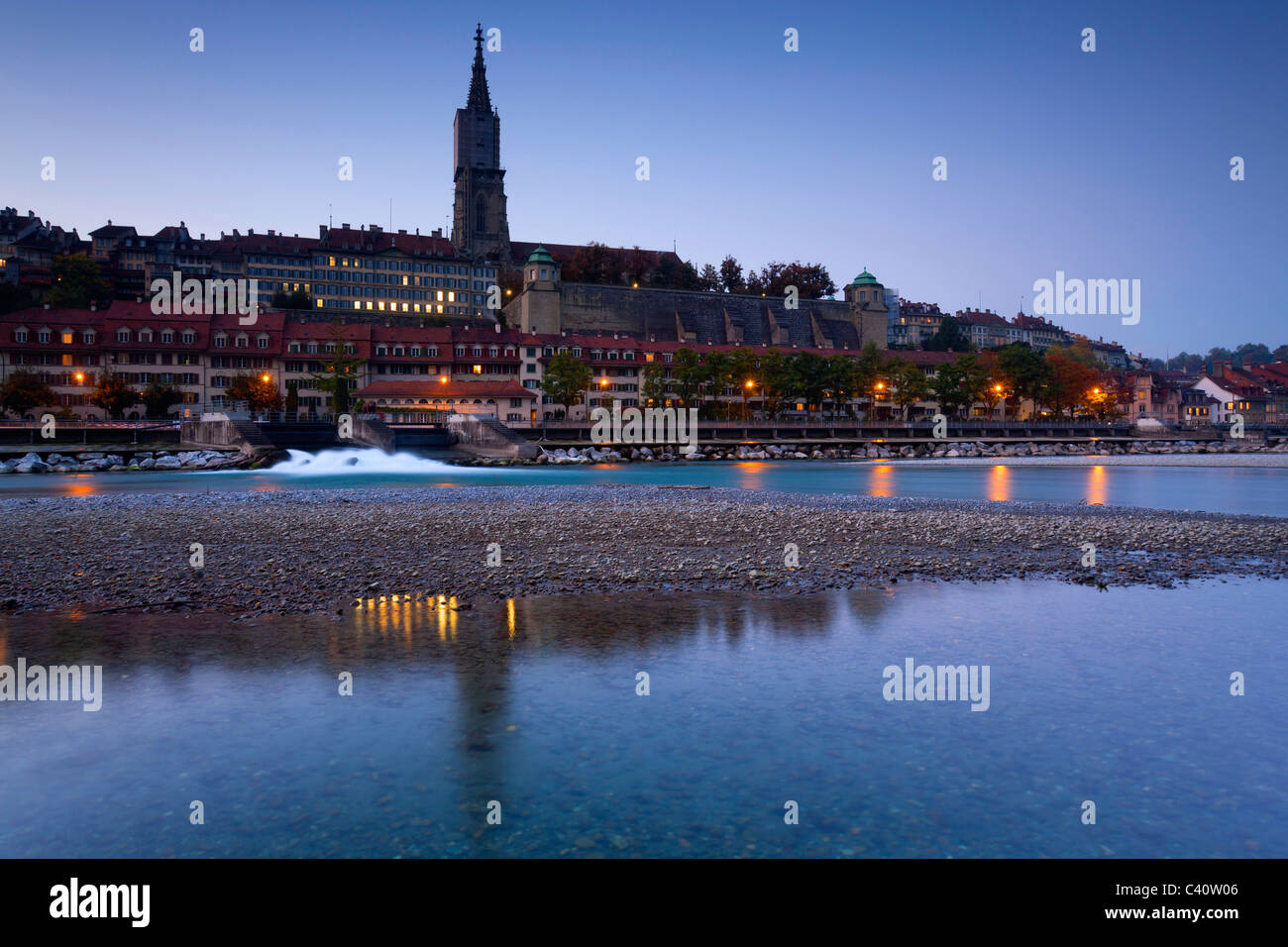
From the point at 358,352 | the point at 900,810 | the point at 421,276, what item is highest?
the point at 421,276

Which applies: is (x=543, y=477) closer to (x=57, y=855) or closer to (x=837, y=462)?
(x=837, y=462)

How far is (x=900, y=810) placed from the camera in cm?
645

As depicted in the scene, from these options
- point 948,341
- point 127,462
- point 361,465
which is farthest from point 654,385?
point 948,341

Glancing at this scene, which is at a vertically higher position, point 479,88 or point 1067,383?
point 479,88

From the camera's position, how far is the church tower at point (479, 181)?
18225 cm

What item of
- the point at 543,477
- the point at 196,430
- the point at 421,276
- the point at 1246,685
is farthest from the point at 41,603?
the point at 421,276

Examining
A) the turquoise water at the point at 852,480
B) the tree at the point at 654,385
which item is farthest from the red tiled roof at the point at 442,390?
the turquoise water at the point at 852,480

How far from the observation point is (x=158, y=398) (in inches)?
3467

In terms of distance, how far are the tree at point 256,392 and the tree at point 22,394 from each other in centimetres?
1666

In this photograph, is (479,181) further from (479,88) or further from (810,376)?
(810,376)

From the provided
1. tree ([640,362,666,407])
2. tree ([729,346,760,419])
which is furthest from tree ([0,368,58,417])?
tree ([729,346,760,419])

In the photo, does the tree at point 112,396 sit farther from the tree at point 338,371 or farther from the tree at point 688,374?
the tree at point 688,374

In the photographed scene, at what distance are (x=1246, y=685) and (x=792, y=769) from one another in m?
5.65

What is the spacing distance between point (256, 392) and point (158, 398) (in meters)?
9.02
